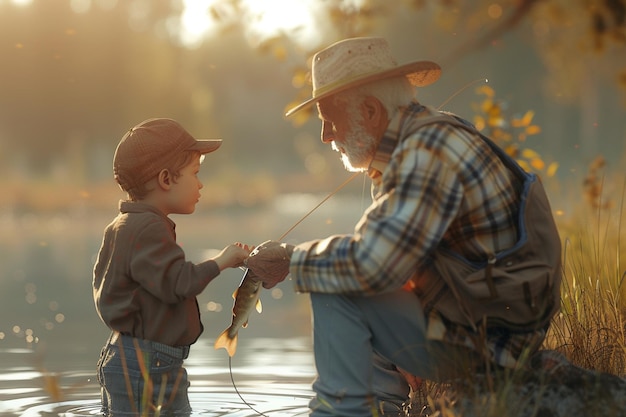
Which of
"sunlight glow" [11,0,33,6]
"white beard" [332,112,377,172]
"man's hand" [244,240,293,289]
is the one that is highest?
"sunlight glow" [11,0,33,6]

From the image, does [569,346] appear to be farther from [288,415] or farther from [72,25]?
[72,25]

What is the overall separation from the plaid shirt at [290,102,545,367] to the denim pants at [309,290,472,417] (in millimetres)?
64

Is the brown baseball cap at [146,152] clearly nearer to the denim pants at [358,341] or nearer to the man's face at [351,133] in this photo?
the man's face at [351,133]

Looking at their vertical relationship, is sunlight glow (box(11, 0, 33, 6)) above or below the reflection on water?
above

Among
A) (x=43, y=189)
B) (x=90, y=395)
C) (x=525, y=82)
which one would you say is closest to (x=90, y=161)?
(x=43, y=189)

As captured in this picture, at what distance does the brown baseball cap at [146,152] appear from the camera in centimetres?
453

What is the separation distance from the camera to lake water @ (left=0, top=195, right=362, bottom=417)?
5078mm

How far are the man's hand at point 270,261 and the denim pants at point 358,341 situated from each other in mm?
335

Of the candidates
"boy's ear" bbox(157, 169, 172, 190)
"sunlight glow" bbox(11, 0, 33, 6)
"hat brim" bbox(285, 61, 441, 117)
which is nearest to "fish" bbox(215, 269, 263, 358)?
"boy's ear" bbox(157, 169, 172, 190)

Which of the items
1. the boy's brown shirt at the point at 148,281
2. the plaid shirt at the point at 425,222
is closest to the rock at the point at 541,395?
the plaid shirt at the point at 425,222

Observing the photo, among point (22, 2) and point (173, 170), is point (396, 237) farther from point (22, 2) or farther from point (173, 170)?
point (22, 2)

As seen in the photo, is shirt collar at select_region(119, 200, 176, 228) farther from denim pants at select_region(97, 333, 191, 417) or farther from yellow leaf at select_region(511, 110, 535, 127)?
yellow leaf at select_region(511, 110, 535, 127)

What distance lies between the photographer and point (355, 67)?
3988 millimetres

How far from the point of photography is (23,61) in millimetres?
31781
